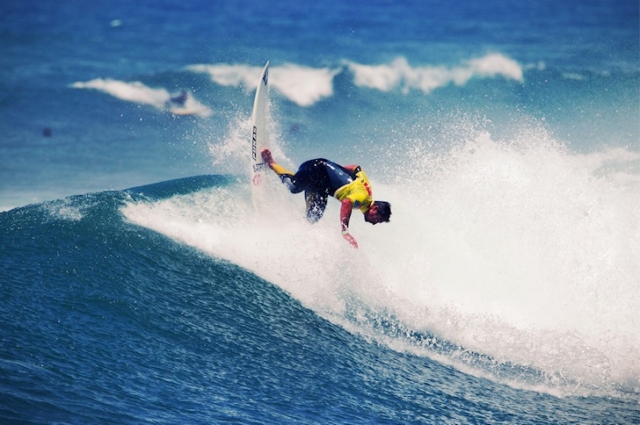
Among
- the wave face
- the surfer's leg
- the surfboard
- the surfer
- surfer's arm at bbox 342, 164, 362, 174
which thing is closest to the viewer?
the wave face

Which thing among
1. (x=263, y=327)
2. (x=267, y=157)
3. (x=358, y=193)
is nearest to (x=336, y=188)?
(x=358, y=193)

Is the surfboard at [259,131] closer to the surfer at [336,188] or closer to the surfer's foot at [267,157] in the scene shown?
the surfer's foot at [267,157]

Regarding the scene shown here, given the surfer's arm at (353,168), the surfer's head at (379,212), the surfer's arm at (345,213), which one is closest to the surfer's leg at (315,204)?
the surfer's arm at (353,168)

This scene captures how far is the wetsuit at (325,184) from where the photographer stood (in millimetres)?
7281

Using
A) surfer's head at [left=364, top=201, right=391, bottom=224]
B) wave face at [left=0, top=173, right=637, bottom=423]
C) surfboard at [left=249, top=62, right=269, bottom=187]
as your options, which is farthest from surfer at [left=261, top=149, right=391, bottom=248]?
wave face at [left=0, top=173, right=637, bottom=423]

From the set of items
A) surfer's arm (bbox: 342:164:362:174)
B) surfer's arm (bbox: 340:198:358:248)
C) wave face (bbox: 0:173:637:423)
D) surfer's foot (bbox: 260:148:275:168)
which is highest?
surfer's foot (bbox: 260:148:275:168)

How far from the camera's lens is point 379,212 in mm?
7016

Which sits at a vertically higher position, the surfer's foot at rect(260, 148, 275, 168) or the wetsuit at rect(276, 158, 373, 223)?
the surfer's foot at rect(260, 148, 275, 168)

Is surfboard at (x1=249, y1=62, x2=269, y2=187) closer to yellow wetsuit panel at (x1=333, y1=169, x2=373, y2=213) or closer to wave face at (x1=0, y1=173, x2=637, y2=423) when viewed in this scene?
wave face at (x1=0, y1=173, x2=637, y2=423)

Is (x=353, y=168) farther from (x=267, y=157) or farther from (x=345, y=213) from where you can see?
(x=267, y=157)

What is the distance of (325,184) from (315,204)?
362 mm

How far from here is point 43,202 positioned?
908 cm

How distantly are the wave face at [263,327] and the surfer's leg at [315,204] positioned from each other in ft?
0.90

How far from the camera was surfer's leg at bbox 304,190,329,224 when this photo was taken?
7.95m
